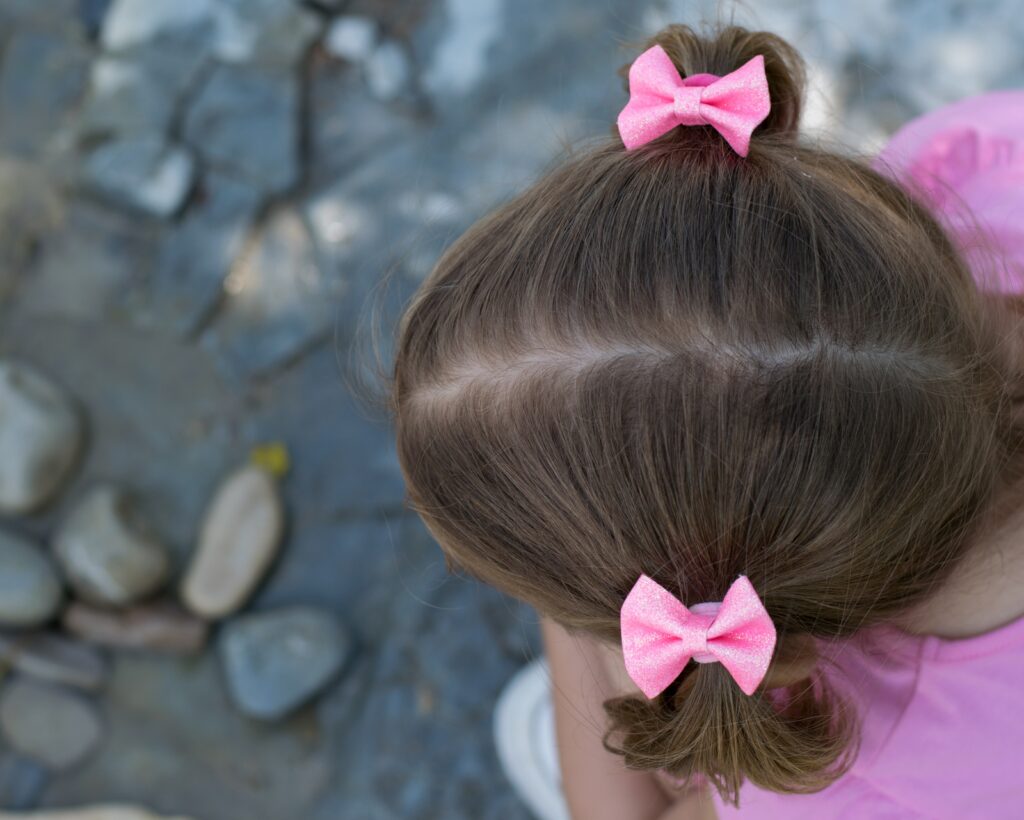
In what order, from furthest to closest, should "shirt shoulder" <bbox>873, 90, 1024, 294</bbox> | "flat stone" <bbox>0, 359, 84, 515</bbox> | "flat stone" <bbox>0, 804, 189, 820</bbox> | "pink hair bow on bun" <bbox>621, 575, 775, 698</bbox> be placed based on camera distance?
"flat stone" <bbox>0, 359, 84, 515</bbox> → "flat stone" <bbox>0, 804, 189, 820</bbox> → "shirt shoulder" <bbox>873, 90, 1024, 294</bbox> → "pink hair bow on bun" <bbox>621, 575, 775, 698</bbox>

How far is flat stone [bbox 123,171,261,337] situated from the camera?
1933mm

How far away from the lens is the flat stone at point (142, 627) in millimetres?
1775

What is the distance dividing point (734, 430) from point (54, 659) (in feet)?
4.80

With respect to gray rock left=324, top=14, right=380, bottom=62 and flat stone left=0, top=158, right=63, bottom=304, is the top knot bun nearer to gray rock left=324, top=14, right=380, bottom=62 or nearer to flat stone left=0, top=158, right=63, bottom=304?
gray rock left=324, top=14, right=380, bottom=62

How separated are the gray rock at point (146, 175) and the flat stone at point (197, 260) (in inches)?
1.5

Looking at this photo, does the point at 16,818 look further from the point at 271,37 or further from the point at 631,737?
the point at 271,37

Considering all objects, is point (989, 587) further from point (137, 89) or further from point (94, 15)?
point (94, 15)

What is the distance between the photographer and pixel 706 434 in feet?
2.52

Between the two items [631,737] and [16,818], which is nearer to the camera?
[631,737]

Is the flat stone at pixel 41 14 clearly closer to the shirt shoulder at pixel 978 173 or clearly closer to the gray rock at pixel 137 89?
the gray rock at pixel 137 89

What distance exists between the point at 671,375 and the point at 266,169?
1414 millimetres

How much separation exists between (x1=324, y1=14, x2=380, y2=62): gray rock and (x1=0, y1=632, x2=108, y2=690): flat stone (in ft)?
4.06

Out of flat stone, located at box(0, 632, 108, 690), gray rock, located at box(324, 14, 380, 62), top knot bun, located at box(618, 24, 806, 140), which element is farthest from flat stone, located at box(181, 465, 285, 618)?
top knot bun, located at box(618, 24, 806, 140)

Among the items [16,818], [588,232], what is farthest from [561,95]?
[16,818]
